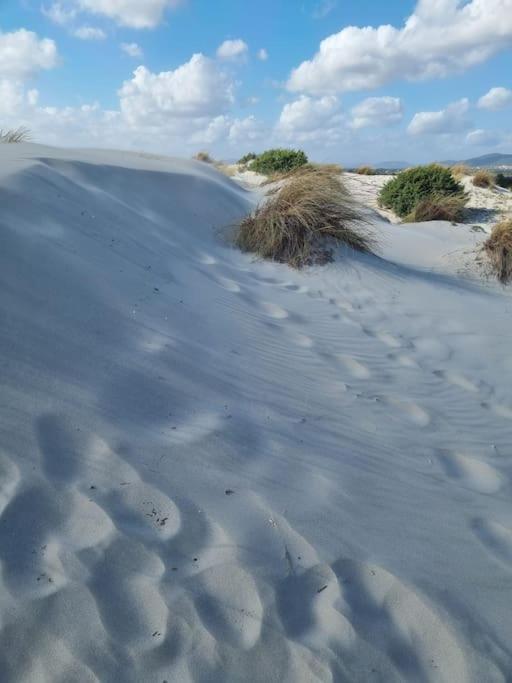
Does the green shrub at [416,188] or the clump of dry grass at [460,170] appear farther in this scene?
the clump of dry grass at [460,170]

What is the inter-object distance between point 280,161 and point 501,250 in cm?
1023

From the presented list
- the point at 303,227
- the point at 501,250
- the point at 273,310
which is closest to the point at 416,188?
the point at 501,250

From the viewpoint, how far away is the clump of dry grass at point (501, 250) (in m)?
5.82

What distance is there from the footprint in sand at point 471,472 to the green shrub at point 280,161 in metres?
13.1

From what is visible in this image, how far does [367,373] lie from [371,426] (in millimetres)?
691

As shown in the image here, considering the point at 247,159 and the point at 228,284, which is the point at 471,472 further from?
the point at 247,159

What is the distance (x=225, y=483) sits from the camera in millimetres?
1949

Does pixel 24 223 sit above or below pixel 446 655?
above

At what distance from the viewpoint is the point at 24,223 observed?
3.19 m

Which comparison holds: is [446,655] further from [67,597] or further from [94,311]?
[94,311]

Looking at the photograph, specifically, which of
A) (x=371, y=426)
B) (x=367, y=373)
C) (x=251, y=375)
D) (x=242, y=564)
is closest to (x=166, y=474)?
(x=242, y=564)

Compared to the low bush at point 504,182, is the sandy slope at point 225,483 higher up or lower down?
lower down

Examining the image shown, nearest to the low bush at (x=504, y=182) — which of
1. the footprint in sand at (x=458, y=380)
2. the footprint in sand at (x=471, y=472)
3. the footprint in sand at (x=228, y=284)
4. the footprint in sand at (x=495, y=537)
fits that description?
the footprint in sand at (x=228, y=284)

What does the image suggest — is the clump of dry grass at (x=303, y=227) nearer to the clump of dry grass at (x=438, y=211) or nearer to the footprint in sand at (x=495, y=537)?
the footprint in sand at (x=495, y=537)
